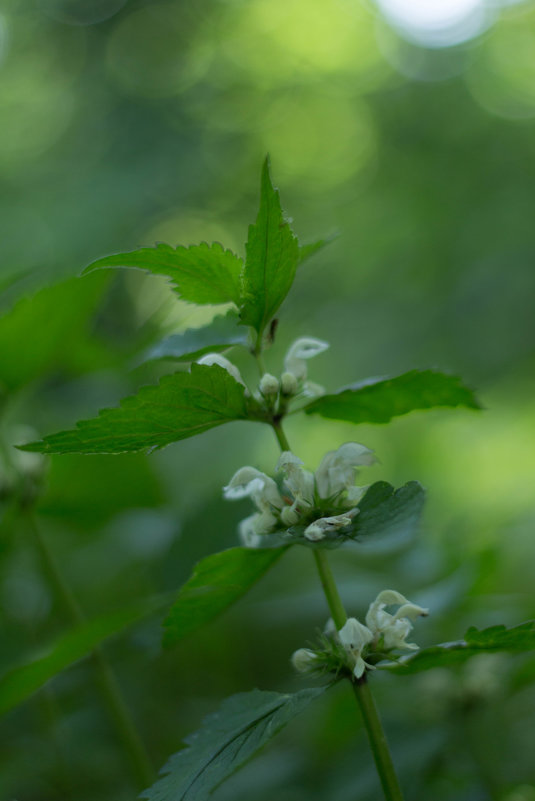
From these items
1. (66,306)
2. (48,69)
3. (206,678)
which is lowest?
(206,678)

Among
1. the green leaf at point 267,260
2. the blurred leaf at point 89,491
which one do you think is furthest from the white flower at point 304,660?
the blurred leaf at point 89,491

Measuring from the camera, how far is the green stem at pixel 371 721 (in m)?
0.64

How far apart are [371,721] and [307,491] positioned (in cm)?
24

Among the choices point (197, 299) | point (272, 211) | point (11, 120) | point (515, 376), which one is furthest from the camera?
point (11, 120)

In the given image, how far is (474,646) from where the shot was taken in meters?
0.63

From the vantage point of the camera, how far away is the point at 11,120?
526cm

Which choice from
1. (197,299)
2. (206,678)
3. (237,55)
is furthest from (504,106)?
(197,299)

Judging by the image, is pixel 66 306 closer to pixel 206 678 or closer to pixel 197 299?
pixel 197 299

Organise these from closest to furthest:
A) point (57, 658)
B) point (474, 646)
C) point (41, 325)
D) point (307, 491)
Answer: point (474, 646)
point (307, 491)
point (57, 658)
point (41, 325)

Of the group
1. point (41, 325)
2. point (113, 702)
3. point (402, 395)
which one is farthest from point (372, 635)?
point (41, 325)

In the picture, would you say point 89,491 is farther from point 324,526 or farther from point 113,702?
point 324,526

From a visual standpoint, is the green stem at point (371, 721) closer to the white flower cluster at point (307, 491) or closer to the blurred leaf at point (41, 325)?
the white flower cluster at point (307, 491)

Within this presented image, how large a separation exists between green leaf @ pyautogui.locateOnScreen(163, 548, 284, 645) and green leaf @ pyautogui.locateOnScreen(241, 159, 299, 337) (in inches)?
9.8

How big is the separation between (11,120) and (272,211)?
18.0 feet
